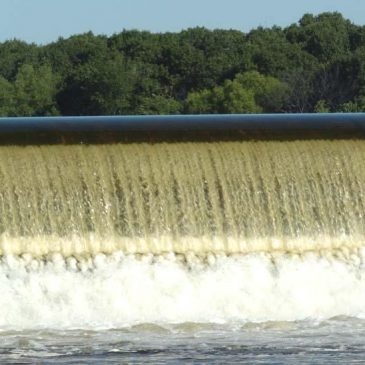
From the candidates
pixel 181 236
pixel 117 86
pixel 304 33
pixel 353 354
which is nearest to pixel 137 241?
pixel 181 236

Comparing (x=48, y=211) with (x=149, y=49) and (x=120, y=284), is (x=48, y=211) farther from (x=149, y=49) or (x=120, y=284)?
(x=149, y=49)

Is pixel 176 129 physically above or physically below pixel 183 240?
above

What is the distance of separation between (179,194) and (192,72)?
143 feet

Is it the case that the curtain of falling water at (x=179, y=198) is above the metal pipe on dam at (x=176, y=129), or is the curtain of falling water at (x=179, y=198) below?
below

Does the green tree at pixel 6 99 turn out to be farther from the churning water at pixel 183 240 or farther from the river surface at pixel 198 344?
the river surface at pixel 198 344

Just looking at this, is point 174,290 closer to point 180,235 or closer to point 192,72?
point 180,235

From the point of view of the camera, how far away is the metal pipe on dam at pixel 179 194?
1816cm

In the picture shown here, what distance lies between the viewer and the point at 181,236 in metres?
18.3

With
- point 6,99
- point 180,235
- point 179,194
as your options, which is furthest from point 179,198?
point 6,99

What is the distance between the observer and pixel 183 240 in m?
18.3

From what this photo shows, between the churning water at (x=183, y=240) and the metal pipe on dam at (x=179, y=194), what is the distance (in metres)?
0.02

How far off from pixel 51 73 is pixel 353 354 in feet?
158

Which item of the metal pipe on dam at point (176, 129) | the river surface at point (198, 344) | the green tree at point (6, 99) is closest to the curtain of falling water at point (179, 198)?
the metal pipe on dam at point (176, 129)

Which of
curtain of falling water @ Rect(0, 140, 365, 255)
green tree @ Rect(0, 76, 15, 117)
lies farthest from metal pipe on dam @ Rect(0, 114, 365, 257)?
green tree @ Rect(0, 76, 15, 117)
